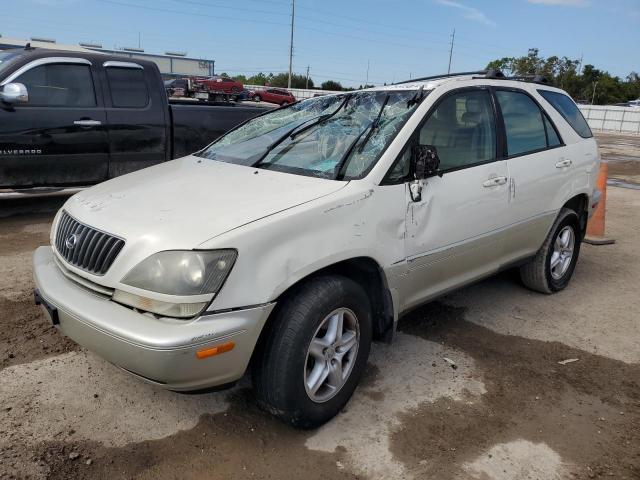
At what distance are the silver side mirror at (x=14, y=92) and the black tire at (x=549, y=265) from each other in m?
5.07

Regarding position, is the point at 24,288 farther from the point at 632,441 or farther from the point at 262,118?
→ the point at 632,441

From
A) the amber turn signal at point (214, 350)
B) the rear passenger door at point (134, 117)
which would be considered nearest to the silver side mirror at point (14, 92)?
the rear passenger door at point (134, 117)

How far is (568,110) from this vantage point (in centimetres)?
466

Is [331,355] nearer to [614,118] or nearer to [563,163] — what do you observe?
[563,163]

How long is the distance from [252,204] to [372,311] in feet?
3.19

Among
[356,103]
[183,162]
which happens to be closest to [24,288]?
[183,162]

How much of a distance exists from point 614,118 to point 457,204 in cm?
3885

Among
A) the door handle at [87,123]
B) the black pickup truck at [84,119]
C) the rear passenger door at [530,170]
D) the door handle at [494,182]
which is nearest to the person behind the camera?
the door handle at [494,182]

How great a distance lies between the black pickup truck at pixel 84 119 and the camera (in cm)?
573

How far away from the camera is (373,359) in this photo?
3.45 metres

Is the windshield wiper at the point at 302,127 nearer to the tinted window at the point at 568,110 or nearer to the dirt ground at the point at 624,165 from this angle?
the tinted window at the point at 568,110

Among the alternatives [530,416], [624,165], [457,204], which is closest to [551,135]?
[457,204]

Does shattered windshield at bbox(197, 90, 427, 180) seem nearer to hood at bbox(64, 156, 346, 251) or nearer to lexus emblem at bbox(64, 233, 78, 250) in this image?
hood at bbox(64, 156, 346, 251)

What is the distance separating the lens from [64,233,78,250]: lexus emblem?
266 cm
